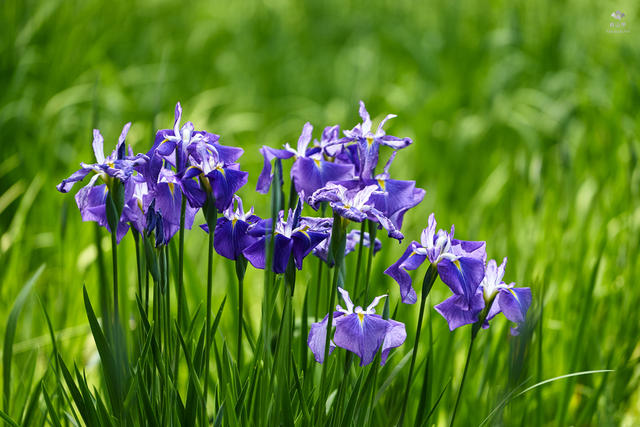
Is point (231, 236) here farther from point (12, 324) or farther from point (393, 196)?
point (12, 324)

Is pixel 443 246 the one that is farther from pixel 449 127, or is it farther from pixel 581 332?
pixel 449 127

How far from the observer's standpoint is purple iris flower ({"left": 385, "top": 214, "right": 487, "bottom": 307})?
98 cm

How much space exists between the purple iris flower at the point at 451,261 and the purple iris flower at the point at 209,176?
1.03 ft

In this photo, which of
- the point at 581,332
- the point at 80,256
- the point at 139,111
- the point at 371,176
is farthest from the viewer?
the point at 139,111

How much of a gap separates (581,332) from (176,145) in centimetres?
134

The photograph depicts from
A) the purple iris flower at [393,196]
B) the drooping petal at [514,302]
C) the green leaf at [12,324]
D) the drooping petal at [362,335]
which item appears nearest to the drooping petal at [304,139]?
the purple iris flower at [393,196]

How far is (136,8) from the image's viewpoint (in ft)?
16.6

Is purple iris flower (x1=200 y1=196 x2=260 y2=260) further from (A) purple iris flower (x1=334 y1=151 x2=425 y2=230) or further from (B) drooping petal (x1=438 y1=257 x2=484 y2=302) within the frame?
(B) drooping petal (x1=438 y1=257 x2=484 y2=302)

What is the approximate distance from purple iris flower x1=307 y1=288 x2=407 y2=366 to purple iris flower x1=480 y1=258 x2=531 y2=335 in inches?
6.9

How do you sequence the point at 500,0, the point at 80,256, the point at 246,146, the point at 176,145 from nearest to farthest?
the point at 176,145 → the point at 80,256 → the point at 246,146 → the point at 500,0

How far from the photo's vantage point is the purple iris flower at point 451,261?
0.98 m

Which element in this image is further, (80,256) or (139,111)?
(139,111)

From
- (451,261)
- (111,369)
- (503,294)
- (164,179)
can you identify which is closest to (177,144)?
(164,179)

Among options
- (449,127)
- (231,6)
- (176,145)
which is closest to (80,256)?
(176,145)
